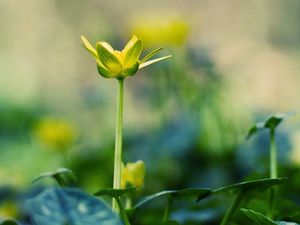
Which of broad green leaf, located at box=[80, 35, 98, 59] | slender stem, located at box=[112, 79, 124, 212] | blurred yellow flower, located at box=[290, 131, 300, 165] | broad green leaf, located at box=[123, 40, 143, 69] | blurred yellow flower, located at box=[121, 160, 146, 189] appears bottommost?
blurred yellow flower, located at box=[290, 131, 300, 165]

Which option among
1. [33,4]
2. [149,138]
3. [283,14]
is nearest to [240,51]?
[283,14]

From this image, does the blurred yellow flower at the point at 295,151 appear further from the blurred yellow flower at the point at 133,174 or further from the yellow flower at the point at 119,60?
the yellow flower at the point at 119,60

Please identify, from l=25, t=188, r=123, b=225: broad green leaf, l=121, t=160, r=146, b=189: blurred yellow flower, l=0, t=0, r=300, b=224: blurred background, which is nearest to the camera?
l=25, t=188, r=123, b=225: broad green leaf

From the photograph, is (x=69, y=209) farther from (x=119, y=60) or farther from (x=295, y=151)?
(x=295, y=151)

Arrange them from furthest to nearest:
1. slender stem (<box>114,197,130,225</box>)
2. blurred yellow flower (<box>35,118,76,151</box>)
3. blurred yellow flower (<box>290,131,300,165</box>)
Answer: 1. blurred yellow flower (<box>35,118,76,151</box>)
2. blurred yellow flower (<box>290,131,300,165</box>)
3. slender stem (<box>114,197,130,225</box>)

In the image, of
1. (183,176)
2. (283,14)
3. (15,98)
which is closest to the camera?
(183,176)

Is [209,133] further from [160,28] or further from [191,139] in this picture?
[160,28]

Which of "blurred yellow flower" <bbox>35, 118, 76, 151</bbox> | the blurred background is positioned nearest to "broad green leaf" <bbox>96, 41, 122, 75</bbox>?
the blurred background

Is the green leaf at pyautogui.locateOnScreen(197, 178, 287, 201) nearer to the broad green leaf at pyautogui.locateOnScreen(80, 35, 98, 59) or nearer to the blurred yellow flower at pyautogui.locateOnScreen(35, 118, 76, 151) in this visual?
the broad green leaf at pyautogui.locateOnScreen(80, 35, 98, 59)
